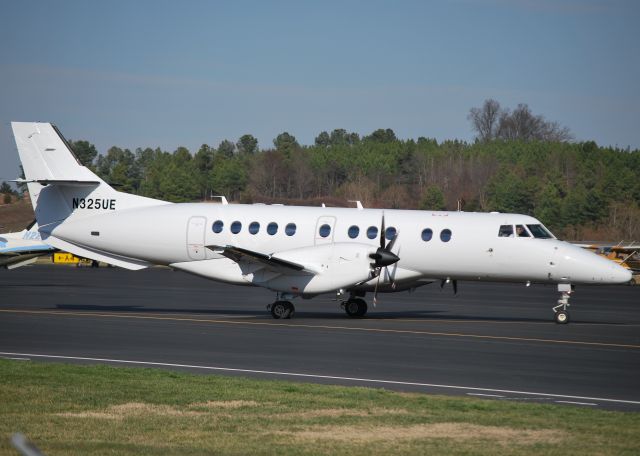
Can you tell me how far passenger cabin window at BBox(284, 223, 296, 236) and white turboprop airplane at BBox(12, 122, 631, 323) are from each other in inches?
1.3

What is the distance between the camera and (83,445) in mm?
10797

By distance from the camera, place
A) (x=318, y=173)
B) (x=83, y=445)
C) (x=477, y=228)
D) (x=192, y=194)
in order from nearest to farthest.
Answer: (x=83, y=445), (x=477, y=228), (x=192, y=194), (x=318, y=173)

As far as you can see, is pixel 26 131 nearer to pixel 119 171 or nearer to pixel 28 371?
pixel 28 371

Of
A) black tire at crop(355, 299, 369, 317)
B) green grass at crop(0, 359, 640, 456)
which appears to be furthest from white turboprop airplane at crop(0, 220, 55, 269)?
green grass at crop(0, 359, 640, 456)

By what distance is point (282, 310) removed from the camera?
28453 mm

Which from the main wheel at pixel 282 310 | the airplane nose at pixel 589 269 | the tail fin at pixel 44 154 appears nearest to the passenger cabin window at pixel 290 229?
the main wheel at pixel 282 310

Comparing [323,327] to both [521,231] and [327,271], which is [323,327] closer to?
[327,271]

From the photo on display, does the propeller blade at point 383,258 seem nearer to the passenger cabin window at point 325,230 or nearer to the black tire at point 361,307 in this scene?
the passenger cabin window at point 325,230

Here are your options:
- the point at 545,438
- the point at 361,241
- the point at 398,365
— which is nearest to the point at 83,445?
the point at 545,438

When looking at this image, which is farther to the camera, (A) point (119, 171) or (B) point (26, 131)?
(A) point (119, 171)

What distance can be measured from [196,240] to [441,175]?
4783 inches

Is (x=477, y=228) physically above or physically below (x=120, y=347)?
above

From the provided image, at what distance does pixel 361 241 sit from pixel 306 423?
17104mm

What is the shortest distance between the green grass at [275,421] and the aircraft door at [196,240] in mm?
14522
